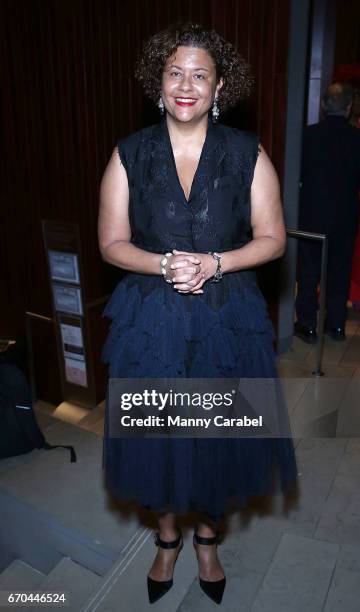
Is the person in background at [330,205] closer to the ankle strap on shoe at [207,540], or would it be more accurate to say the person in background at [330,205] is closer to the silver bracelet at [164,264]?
the ankle strap on shoe at [207,540]

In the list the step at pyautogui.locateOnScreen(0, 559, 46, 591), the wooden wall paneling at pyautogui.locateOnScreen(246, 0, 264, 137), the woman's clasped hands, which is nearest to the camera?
the woman's clasped hands

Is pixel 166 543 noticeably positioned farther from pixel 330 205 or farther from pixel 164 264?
pixel 330 205

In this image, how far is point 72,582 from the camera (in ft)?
7.50

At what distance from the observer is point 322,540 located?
212 cm

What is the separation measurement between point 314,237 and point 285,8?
114cm

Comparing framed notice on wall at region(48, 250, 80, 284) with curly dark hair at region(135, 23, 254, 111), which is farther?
framed notice on wall at region(48, 250, 80, 284)

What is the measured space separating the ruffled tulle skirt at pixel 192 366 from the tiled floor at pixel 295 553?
1.06 ft

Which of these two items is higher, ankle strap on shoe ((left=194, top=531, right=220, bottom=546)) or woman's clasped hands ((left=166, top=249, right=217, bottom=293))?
woman's clasped hands ((left=166, top=249, right=217, bottom=293))

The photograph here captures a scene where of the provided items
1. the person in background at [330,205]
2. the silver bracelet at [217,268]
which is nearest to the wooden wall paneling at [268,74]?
the person in background at [330,205]

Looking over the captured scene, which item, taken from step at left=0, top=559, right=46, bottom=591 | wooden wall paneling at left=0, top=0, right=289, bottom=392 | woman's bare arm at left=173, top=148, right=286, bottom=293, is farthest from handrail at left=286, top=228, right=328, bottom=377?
step at left=0, top=559, right=46, bottom=591

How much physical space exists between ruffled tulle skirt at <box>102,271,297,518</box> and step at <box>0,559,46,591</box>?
1.01 metres

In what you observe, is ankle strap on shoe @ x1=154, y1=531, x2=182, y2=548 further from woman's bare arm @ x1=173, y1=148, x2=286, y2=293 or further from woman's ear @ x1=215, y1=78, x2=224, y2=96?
woman's ear @ x1=215, y1=78, x2=224, y2=96

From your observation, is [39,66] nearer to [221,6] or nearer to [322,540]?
[221,6]

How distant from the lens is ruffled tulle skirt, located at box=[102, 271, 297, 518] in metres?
1.66
